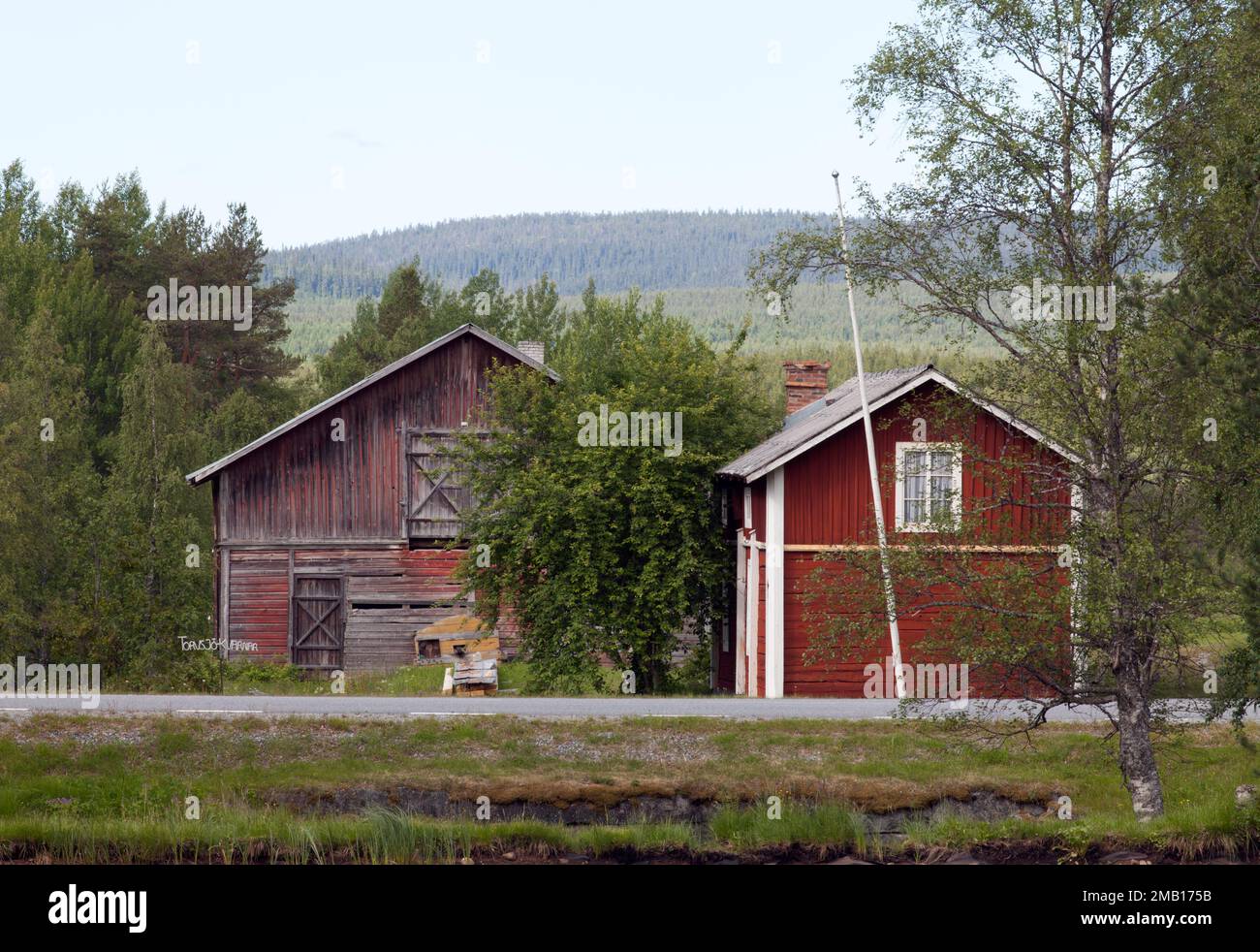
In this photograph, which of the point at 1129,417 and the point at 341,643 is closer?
the point at 1129,417

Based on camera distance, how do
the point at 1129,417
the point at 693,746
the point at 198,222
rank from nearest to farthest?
the point at 1129,417 < the point at 693,746 < the point at 198,222

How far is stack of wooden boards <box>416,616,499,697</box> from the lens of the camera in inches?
1188

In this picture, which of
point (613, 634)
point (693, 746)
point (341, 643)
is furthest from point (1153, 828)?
point (341, 643)

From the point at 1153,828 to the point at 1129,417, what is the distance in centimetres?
741

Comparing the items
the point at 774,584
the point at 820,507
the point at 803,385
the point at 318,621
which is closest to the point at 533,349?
the point at 803,385

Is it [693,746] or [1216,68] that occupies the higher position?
[1216,68]

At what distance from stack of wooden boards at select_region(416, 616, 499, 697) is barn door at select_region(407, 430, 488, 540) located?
7.76 feet

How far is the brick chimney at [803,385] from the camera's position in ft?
125

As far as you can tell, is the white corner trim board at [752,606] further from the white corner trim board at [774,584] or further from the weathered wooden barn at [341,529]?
the weathered wooden barn at [341,529]

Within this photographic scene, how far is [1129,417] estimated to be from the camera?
18.3 m

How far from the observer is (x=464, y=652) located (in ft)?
109

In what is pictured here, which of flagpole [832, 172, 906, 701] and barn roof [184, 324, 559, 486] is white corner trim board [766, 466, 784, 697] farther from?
barn roof [184, 324, 559, 486]
